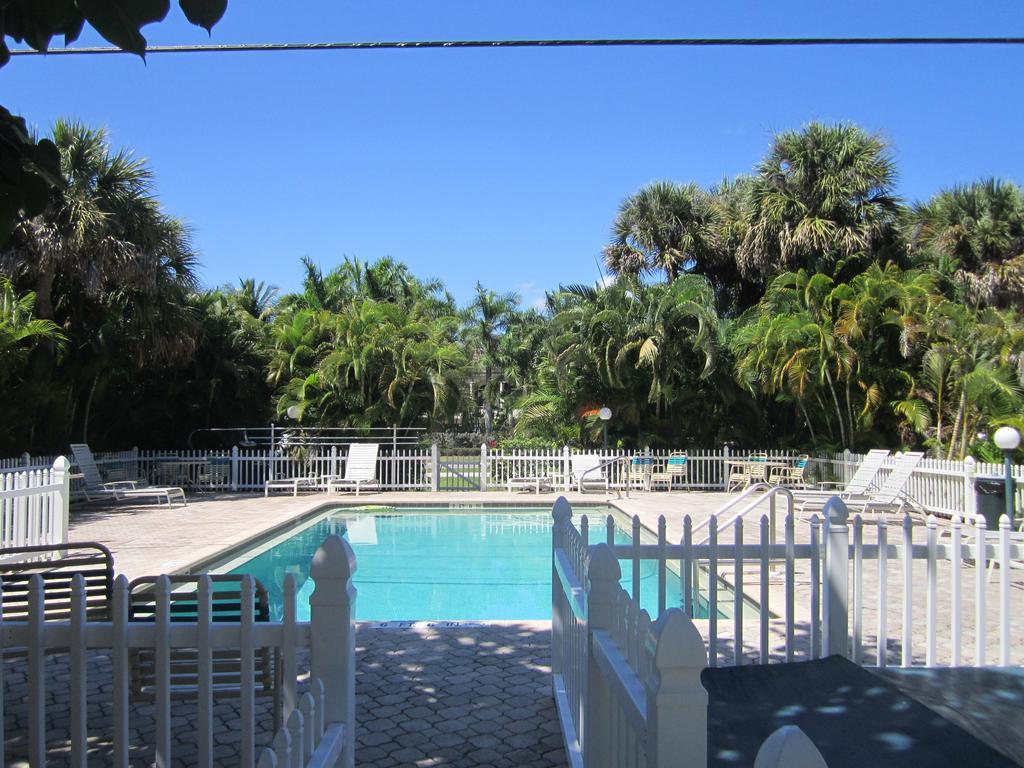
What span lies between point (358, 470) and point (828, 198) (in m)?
12.3

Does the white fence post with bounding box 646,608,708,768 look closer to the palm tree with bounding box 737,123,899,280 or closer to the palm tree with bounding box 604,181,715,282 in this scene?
the palm tree with bounding box 737,123,899,280

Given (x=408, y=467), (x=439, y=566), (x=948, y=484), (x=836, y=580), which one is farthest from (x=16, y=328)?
(x=948, y=484)

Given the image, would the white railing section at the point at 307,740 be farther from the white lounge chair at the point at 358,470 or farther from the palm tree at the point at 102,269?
the white lounge chair at the point at 358,470

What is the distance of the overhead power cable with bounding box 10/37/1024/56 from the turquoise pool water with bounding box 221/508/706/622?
386cm

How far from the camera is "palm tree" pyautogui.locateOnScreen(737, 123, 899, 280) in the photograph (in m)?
17.4

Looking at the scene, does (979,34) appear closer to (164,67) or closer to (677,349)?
(164,67)

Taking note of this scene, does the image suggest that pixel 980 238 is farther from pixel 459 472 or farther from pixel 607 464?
pixel 459 472

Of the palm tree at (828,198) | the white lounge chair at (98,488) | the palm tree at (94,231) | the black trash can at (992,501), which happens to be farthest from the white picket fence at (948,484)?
the palm tree at (94,231)

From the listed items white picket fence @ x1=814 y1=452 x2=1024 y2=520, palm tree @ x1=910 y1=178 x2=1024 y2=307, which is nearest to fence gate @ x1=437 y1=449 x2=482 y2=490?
white picket fence @ x1=814 y1=452 x2=1024 y2=520

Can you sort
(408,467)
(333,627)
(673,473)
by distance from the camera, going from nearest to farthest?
(333,627) < (673,473) < (408,467)

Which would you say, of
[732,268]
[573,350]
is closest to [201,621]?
[573,350]

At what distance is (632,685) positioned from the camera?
190 centimetres

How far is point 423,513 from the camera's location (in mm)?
14797

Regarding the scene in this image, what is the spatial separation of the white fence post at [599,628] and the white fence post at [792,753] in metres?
1.21
